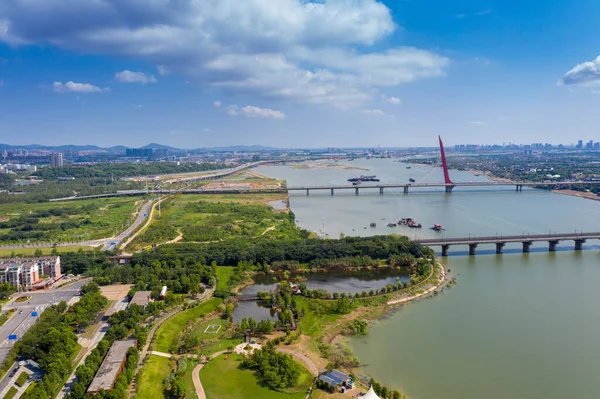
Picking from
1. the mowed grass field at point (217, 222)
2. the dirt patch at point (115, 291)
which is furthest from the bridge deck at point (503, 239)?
the dirt patch at point (115, 291)

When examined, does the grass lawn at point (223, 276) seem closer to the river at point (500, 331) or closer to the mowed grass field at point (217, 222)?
the mowed grass field at point (217, 222)

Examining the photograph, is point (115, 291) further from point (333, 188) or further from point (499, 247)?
point (333, 188)

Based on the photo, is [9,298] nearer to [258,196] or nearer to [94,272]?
[94,272]

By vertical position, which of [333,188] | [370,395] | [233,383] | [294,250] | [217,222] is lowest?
[233,383]

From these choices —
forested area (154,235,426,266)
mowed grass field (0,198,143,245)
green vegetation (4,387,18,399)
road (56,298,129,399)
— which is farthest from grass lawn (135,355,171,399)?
mowed grass field (0,198,143,245)

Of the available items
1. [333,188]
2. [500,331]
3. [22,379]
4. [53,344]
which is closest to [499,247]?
[500,331]

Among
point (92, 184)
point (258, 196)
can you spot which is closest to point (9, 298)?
point (258, 196)

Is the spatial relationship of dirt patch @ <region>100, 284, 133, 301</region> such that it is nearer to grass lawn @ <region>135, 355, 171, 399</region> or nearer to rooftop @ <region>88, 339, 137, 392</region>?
rooftop @ <region>88, 339, 137, 392</region>
